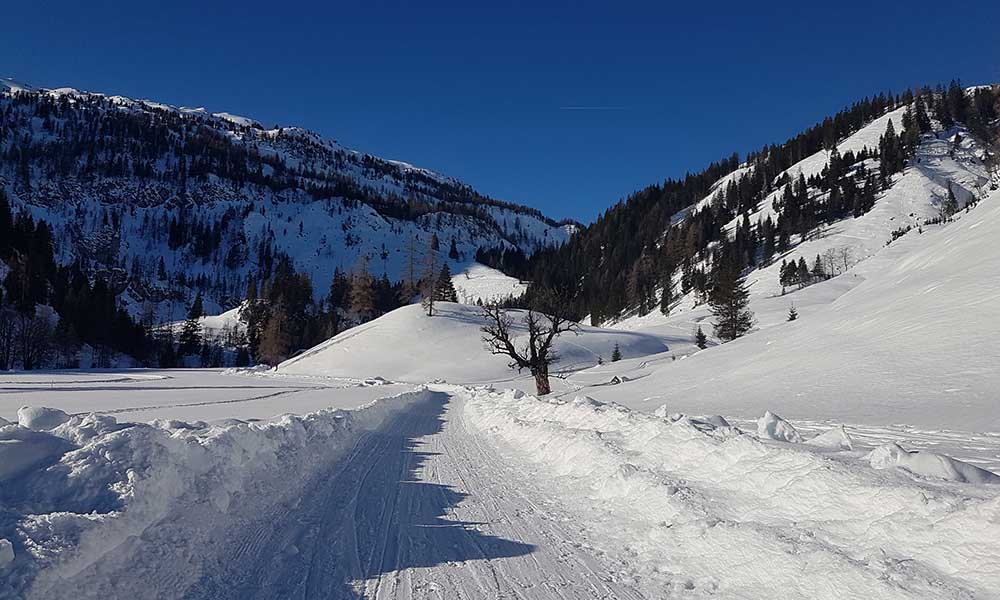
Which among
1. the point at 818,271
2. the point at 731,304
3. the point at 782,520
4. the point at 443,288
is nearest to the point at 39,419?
the point at 782,520

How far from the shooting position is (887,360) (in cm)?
1602

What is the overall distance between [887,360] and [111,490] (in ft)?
64.4

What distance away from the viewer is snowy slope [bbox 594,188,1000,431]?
40.6 feet

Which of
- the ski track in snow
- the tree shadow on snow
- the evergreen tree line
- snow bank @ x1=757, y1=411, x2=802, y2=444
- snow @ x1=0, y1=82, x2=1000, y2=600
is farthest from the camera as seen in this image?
the evergreen tree line

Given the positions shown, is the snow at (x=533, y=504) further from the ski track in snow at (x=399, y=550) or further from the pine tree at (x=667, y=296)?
the pine tree at (x=667, y=296)

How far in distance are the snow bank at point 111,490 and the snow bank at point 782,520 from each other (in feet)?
14.5

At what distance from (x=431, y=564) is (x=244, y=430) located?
204 inches

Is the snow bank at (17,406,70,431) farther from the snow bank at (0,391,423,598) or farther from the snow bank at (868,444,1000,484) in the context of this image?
the snow bank at (868,444,1000,484)

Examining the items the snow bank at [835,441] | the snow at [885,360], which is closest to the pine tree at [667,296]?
the snow at [885,360]

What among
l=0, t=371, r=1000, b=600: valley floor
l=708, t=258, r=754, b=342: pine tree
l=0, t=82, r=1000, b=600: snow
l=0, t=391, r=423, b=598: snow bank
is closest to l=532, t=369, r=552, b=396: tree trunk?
l=0, t=82, r=1000, b=600: snow

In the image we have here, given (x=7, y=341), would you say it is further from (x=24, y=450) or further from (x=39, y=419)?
(x=24, y=450)

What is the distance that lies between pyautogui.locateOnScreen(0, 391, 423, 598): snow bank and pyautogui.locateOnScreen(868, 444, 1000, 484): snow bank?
22.7ft

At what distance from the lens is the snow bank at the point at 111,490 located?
3.71 meters

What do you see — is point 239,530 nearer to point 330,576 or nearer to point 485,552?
point 330,576
